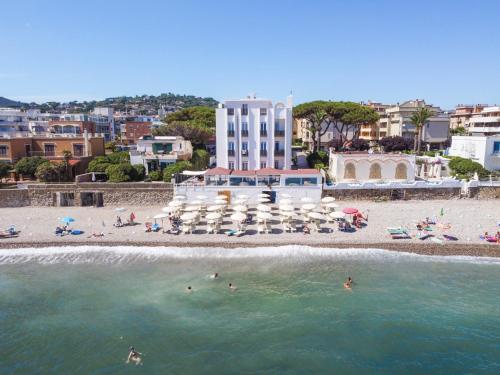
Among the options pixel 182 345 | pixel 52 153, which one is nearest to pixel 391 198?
pixel 182 345

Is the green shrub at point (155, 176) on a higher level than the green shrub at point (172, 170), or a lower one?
lower

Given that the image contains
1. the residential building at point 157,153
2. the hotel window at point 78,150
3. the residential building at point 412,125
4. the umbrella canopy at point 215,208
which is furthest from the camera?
the residential building at point 412,125

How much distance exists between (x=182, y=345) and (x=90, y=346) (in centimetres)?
497

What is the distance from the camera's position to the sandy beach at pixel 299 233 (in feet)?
99.8

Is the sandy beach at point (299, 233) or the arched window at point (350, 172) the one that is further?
the arched window at point (350, 172)

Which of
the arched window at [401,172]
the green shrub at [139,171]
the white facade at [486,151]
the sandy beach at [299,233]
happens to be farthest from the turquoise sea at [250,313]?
the white facade at [486,151]

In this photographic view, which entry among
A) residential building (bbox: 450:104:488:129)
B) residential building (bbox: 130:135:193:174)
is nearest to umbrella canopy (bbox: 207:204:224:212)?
residential building (bbox: 130:135:193:174)

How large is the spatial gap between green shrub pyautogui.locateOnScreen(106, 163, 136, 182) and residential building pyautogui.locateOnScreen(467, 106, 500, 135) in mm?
78409

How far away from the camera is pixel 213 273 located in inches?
1043

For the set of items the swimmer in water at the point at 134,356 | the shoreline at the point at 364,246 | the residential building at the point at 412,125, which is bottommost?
the swimmer in water at the point at 134,356

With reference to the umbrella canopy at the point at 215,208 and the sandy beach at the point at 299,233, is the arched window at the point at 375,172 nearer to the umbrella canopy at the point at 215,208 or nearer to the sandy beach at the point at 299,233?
the sandy beach at the point at 299,233

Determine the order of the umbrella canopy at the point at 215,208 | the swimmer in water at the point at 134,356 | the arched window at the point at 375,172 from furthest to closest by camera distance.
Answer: the arched window at the point at 375,172, the umbrella canopy at the point at 215,208, the swimmer in water at the point at 134,356

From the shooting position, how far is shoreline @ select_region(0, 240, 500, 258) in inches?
1164

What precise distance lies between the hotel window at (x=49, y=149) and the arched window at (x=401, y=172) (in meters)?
51.8
